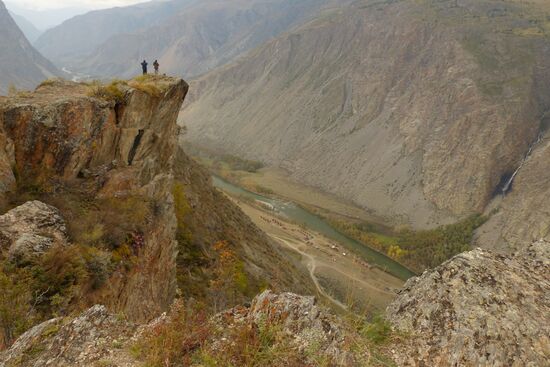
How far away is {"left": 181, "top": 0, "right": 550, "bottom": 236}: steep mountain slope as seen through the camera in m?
90.6

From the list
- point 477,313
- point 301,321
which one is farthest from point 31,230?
point 477,313

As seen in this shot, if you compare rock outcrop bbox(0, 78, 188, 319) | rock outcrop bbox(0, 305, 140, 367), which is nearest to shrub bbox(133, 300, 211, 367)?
rock outcrop bbox(0, 305, 140, 367)

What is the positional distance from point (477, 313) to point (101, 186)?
40.8 feet

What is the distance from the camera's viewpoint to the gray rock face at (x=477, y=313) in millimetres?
5977

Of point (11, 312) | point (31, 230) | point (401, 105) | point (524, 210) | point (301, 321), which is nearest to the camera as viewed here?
point (301, 321)

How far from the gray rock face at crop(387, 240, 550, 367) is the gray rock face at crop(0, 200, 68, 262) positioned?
25.3ft

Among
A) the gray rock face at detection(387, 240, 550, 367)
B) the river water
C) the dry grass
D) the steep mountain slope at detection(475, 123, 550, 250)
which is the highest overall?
the dry grass

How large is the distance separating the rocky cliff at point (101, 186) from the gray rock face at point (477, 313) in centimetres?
578

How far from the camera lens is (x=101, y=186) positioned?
47.1ft

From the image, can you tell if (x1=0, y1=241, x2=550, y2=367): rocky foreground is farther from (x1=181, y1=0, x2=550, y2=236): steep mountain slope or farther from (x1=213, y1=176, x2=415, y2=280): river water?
(x1=181, y1=0, x2=550, y2=236): steep mountain slope

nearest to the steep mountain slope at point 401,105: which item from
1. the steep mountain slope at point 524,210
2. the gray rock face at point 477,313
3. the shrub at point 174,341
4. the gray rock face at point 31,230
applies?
the steep mountain slope at point 524,210

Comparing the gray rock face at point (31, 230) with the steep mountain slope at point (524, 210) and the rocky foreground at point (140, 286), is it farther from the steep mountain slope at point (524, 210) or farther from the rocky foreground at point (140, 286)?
the steep mountain slope at point (524, 210)

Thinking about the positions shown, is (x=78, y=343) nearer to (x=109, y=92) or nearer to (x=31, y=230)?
(x=31, y=230)

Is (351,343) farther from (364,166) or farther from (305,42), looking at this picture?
(305,42)
